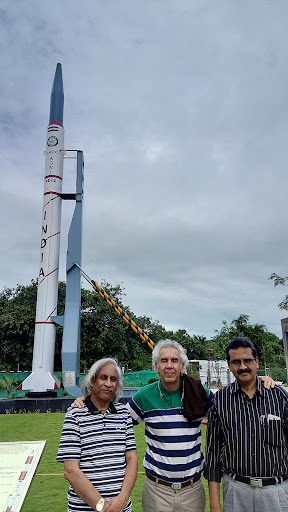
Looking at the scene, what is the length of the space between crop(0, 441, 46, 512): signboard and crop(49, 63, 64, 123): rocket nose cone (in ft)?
45.1

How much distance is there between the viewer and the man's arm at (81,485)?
2176 mm

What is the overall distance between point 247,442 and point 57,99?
49.2 feet

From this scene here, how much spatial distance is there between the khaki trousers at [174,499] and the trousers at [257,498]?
308 mm

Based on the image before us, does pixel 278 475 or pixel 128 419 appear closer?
pixel 278 475

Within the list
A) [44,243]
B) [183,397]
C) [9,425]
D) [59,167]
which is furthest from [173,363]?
[59,167]

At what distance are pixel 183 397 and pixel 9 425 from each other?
26.0 ft

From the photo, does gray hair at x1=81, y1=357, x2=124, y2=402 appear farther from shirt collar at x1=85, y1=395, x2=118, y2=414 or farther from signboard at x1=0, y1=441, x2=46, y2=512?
signboard at x1=0, y1=441, x2=46, y2=512

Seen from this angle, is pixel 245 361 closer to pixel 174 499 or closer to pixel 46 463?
pixel 174 499

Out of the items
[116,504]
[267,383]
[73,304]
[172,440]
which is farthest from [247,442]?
[73,304]

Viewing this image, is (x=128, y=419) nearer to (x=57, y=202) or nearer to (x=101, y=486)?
(x=101, y=486)

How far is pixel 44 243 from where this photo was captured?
45.1 ft

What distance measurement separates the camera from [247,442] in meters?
2.28

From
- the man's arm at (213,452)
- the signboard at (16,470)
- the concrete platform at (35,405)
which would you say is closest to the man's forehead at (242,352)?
the man's arm at (213,452)

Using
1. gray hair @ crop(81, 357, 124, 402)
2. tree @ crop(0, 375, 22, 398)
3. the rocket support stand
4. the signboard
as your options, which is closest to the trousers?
gray hair @ crop(81, 357, 124, 402)
